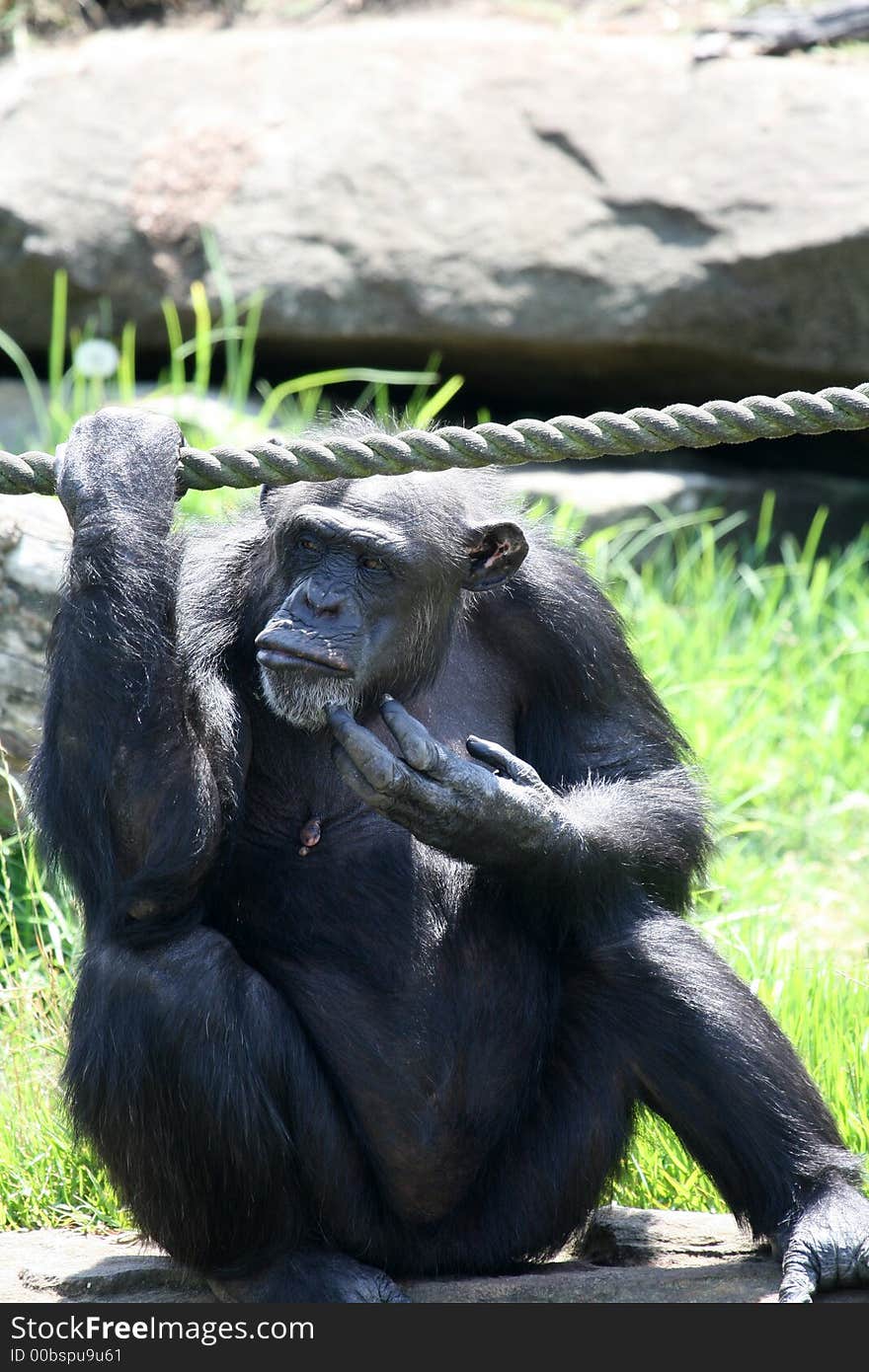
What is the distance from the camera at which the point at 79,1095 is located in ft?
11.4

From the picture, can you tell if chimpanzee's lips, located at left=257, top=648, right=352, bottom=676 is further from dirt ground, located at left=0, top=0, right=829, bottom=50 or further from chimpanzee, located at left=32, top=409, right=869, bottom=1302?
dirt ground, located at left=0, top=0, right=829, bottom=50

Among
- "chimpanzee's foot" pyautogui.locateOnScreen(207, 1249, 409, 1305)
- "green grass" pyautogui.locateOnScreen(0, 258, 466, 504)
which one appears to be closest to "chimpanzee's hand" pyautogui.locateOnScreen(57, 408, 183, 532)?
"chimpanzee's foot" pyautogui.locateOnScreen(207, 1249, 409, 1305)

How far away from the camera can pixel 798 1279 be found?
3.35 meters

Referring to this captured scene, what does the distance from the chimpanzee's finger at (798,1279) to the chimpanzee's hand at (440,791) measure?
0.96 meters

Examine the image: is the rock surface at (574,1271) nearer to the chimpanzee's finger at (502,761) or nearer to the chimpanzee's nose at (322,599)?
the chimpanzee's finger at (502,761)

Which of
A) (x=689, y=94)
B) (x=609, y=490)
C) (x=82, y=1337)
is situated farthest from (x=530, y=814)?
(x=689, y=94)

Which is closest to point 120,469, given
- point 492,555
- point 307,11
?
point 492,555

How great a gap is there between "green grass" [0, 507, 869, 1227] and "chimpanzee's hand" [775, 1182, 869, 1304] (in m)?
0.56

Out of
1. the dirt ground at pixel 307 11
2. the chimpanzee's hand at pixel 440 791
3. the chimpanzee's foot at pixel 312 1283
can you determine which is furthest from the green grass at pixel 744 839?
the dirt ground at pixel 307 11

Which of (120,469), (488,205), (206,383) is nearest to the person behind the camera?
(120,469)

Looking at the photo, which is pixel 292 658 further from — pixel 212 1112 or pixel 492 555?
pixel 212 1112

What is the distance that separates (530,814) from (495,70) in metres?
6.05

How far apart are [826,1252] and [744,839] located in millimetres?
3359

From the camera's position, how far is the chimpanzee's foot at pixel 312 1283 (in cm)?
337
